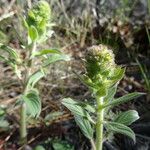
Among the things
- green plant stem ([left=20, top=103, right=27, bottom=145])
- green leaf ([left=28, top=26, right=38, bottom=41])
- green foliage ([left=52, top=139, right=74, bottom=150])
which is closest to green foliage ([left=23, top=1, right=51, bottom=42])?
green leaf ([left=28, top=26, right=38, bottom=41])

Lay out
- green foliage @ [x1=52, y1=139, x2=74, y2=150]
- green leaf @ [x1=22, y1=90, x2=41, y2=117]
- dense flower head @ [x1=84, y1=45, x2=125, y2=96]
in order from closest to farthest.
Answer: dense flower head @ [x1=84, y1=45, x2=125, y2=96], green leaf @ [x1=22, y1=90, x2=41, y2=117], green foliage @ [x1=52, y1=139, x2=74, y2=150]

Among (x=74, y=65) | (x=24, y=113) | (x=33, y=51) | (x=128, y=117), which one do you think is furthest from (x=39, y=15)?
(x=74, y=65)

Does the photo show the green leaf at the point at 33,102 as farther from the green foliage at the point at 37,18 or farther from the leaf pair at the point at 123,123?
the leaf pair at the point at 123,123

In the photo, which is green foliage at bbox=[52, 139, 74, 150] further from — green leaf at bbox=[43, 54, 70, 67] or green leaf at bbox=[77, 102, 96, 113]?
green leaf at bbox=[77, 102, 96, 113]

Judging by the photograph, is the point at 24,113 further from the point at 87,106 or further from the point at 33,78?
the point at 87,106

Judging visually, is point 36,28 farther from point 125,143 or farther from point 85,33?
point 85,33

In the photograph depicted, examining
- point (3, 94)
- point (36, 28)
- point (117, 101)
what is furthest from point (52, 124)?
point (117, 101)
